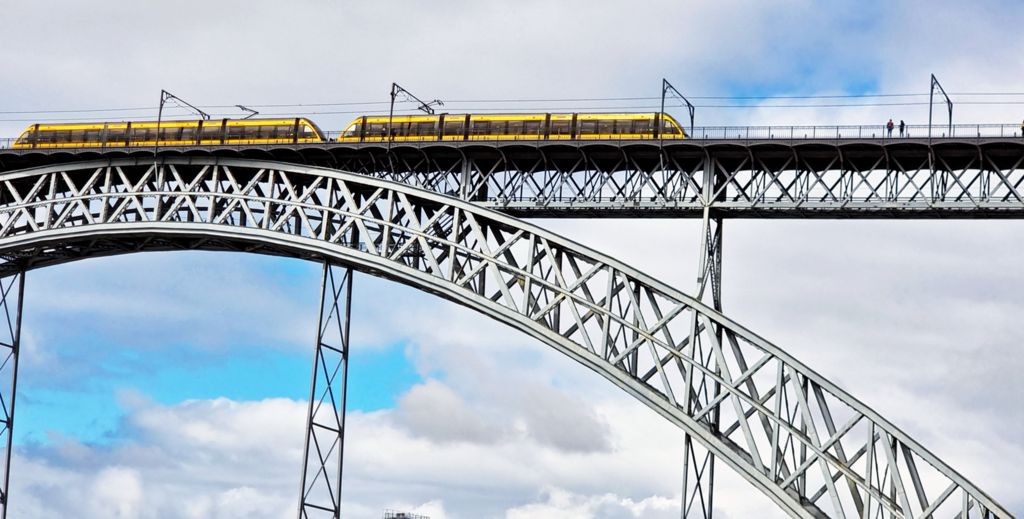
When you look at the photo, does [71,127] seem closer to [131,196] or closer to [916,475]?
[131,196]

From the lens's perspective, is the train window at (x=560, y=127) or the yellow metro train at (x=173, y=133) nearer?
the train window at (x=560, y=127)

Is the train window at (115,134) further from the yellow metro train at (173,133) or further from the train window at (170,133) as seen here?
the train window at (170,133)

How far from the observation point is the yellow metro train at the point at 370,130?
50.1 m

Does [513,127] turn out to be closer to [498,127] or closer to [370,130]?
[498,127]

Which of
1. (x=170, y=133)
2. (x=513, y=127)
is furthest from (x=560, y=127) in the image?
(x=170, y=133)

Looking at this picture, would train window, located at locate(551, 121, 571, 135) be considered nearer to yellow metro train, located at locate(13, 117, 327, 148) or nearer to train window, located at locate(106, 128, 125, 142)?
yellow metro train, located at locate(13, 117, 327, 148)

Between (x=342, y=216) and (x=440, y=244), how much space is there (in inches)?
153

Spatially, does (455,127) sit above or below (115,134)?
below

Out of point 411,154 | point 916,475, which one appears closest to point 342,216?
point 411,154

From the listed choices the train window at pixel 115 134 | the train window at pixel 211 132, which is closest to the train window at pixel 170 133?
the train window at pixel 211 132

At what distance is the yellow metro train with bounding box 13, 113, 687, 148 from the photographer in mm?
50094

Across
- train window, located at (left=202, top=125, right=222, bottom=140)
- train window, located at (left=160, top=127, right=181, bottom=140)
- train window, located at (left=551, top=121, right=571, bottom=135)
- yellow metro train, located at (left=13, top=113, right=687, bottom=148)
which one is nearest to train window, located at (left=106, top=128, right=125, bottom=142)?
yellow metro train, located at (left=13, top=113, right=687, bottom=148)

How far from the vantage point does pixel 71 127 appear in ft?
189

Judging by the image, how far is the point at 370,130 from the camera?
53062 mm
